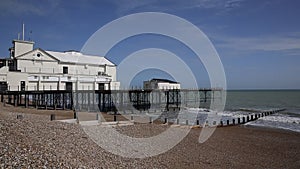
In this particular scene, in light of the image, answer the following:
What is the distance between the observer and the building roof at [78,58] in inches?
1549

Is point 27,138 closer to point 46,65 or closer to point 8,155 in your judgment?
point 8,155

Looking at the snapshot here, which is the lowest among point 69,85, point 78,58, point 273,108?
point 273,108

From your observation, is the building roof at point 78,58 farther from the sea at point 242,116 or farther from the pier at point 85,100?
the sea at point 242,116

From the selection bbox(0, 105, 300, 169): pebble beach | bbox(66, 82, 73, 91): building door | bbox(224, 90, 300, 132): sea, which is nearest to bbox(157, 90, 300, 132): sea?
bbox(224, 90, 300, 132): sea

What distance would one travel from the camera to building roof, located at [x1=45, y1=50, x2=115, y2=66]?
39.3 meters

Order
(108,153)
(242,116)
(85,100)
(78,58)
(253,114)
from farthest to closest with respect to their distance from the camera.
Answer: (78,58) < (85,100) < (253,114) < (242,116) < (108,153)

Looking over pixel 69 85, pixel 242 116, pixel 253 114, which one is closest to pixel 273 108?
pixel 253 114

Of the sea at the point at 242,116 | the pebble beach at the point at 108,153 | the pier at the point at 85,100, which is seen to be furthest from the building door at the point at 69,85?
the pebble beach at the point at 108,153

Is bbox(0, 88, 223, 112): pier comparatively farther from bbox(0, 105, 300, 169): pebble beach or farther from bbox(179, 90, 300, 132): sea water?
bbox(0, 105, 300, 169): pebble beach

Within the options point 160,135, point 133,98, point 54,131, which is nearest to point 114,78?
point 133,98

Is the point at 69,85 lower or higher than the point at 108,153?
higher

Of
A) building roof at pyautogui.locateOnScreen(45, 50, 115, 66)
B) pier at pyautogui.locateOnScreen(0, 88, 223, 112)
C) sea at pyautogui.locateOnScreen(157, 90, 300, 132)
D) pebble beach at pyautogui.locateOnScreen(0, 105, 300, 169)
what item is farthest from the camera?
building roof at pyautogui.locateOnScreen(45, 50, 115, 66)

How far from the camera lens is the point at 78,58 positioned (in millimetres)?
41156

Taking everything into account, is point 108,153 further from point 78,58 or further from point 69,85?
point 78,58
